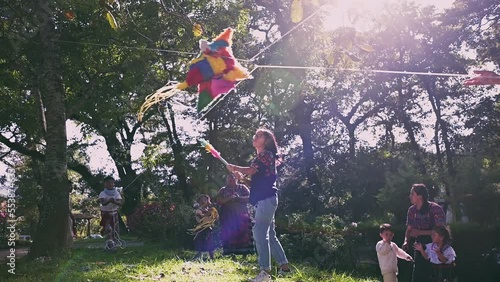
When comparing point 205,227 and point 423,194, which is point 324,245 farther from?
point 423,194

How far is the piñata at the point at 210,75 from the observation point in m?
2.96

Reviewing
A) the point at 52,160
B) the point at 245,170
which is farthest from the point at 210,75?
the point at 52,160

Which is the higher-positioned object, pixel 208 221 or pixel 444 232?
pixel 208 221

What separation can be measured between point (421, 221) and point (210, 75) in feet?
9.28

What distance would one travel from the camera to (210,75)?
300 cm

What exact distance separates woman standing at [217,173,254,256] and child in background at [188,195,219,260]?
16.8 inches

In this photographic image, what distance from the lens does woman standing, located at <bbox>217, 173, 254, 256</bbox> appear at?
6.98 meters

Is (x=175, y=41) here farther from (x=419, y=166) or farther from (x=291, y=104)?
(x=419, y=166)

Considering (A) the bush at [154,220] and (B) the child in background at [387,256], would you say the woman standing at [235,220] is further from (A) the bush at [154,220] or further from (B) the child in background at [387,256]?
(A) the bush at [154,220]

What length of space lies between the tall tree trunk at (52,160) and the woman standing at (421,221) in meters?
4.79

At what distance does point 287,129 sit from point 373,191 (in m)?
4.64

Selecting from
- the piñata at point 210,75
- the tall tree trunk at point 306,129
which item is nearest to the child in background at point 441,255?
the piñata at point 210,75

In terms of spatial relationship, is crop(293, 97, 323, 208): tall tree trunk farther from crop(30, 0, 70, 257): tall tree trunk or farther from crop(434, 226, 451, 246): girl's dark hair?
crop(434, 226, 451, 246): girl's dark hair

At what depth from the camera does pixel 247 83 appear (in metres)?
19.2
